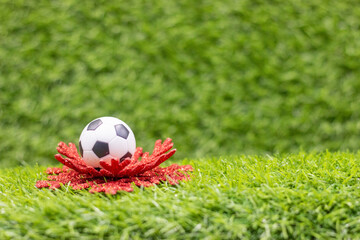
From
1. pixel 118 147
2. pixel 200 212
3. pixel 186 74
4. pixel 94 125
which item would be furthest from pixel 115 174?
pixel 186 74

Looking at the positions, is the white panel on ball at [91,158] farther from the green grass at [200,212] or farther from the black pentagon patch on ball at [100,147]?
the green grass at [200,212]

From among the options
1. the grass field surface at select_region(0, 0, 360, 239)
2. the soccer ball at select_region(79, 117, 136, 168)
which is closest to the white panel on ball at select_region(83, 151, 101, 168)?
the soccer ball at select_region(79, 117, 136, 168)

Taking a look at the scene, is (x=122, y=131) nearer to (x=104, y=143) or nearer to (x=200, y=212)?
(x=104, y=143)

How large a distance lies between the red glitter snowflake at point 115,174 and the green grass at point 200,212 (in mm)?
56

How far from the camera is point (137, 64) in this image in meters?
3.13

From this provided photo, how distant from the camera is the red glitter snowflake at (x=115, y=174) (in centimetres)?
148

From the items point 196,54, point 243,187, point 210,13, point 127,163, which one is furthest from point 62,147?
point 210,13

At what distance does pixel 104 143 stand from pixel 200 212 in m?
0.52

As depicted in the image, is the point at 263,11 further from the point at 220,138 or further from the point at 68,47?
the point at 68,47

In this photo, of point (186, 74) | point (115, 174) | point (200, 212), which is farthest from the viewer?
point (186, 74)

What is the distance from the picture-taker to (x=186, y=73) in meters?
3.15

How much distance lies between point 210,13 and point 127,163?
83.3 inches

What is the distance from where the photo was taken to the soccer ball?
154 centimetres

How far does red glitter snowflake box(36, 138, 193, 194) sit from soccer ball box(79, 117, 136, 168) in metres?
0.04
